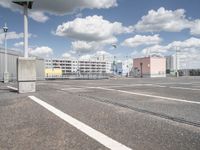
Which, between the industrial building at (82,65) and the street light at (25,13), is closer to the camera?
the street light at (25,13)

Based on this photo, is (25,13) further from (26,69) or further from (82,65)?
(82,65)

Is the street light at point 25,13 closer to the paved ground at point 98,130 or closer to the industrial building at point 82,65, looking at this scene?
the paved ground at point 98,130

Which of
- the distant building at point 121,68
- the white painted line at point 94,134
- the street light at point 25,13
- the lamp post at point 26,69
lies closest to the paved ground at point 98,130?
the white painted line at point 94,134

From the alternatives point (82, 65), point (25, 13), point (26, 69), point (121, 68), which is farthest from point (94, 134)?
point (82, 65)

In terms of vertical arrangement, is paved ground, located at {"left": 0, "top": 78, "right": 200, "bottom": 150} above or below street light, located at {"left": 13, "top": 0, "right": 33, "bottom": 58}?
below

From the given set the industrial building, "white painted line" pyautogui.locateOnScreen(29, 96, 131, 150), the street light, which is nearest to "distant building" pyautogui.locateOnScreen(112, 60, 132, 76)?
the industrial building

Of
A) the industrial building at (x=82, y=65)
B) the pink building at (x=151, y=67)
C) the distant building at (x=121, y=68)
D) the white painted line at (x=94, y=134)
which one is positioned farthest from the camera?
the industrial building at (x=82, y=65)

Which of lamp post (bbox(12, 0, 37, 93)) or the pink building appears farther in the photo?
the pink building

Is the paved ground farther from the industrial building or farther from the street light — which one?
the industrial building

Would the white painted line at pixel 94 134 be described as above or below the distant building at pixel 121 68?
below

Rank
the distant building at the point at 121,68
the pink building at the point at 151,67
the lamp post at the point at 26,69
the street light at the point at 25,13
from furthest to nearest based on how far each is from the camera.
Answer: the distant building at the point at 121,68 → the pink building at the point at 151,67 → the street light at the point at 25,13 → the lamp post at the point at 26,69

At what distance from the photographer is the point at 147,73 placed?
3398 inches

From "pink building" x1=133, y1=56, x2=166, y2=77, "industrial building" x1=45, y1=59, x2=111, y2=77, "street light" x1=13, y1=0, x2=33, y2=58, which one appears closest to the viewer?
"street light" x1=13, y1=0, x2=33, y2=58

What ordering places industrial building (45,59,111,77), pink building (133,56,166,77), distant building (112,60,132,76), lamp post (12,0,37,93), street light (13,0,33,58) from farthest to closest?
industrial building (45,59,111,77), distant building (112,60,132,76), pink building (133,56,166,77), street light (13,0,33,58), lamp post (12,0,37,93)
